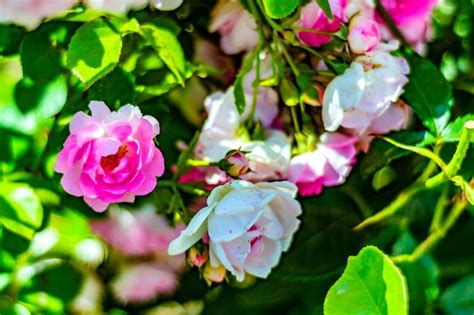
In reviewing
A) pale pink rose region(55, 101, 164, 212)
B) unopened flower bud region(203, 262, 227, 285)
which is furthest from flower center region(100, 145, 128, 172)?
unopened flower bud region(203, 262, 227, 285)

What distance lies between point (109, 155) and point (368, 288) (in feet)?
0.72

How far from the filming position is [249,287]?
0.85 m

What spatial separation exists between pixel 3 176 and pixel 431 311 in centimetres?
37

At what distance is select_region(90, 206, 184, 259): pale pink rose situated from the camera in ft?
2.81

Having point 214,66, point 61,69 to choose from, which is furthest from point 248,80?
point 61,69

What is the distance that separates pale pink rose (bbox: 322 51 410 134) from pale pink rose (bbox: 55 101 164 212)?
14 centimetres

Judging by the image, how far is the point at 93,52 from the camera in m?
0.72

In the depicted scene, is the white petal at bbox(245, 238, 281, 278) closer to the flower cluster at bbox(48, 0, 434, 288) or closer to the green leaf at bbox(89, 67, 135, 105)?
the flower cluster at bbox(48, 0, 434, 288)

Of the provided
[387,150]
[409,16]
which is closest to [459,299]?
A: [387,150]

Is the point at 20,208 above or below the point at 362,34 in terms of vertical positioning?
below

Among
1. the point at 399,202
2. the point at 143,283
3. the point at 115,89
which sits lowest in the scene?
the point at 143,283

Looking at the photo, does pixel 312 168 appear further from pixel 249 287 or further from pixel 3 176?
pixel 3 176

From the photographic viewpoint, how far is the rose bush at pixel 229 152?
2.35 feet

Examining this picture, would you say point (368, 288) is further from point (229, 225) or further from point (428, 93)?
point (428, 93)
